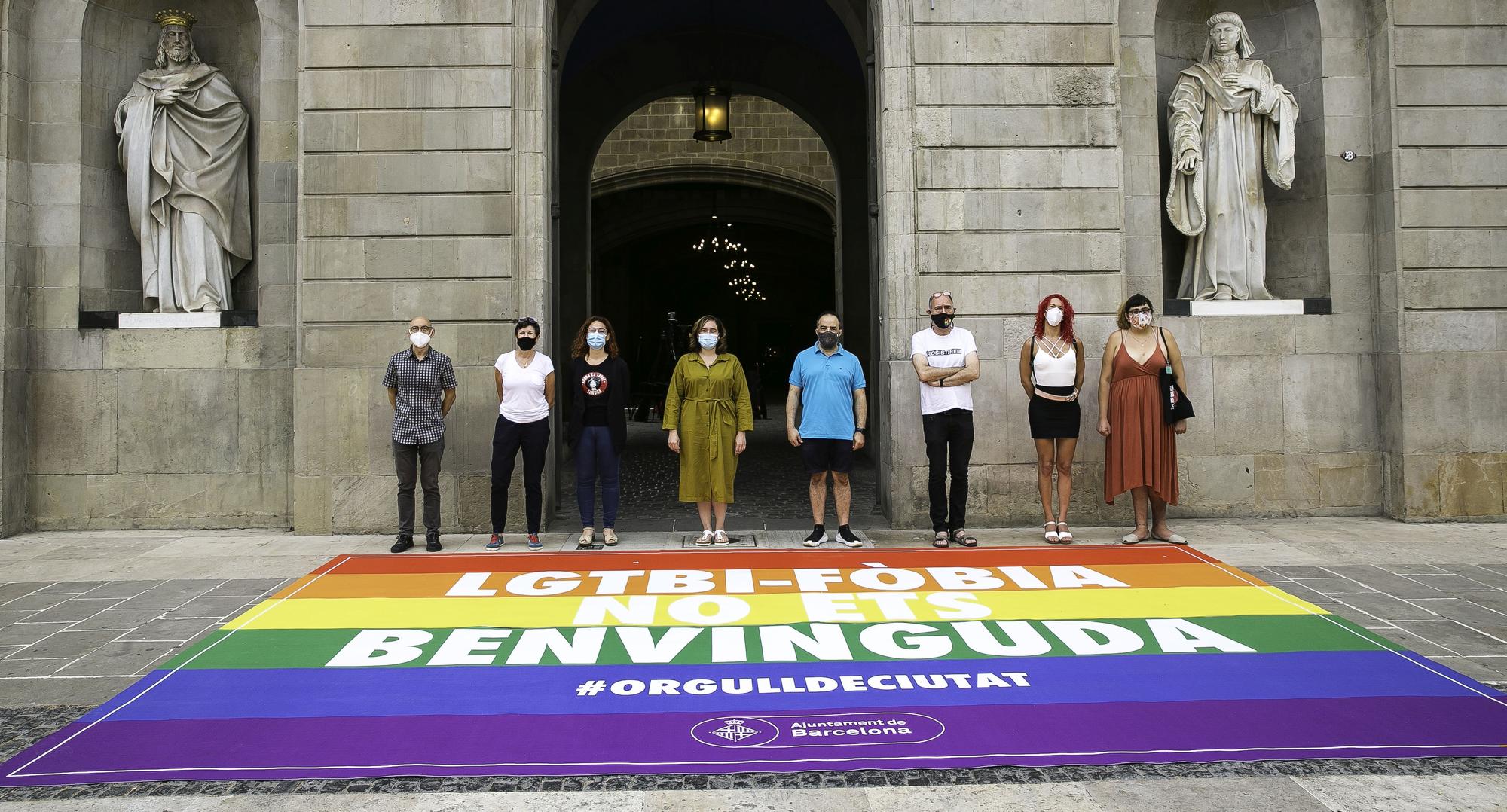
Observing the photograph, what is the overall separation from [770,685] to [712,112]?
1134 centimetres

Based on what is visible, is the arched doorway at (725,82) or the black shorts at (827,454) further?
the arched doorway at (725,82)

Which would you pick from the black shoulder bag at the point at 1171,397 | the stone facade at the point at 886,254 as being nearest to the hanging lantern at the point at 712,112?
the stone facade at the point at 886,254

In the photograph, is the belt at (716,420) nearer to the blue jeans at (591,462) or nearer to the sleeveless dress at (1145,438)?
the blue jeans at (591,462)

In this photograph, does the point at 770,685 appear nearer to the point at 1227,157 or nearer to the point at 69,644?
the point at 69,644

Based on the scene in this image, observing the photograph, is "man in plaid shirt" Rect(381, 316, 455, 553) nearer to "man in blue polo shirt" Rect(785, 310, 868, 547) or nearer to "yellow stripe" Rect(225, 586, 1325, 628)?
"yellow stripe" Rect(225, 586, 1325, 628)

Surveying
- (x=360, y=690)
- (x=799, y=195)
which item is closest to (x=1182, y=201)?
(x=360, y=690)

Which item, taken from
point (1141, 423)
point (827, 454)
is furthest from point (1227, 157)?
point (827, 454)

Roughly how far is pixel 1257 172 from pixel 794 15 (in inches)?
256

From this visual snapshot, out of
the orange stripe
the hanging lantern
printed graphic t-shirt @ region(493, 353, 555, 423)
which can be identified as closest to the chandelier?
the hanging lantern

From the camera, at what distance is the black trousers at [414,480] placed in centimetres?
758

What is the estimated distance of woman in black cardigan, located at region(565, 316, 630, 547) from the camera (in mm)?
7562

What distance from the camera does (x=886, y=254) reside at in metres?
8.55

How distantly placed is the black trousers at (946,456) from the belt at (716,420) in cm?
147

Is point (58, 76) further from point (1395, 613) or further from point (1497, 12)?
point (1497, 12)
